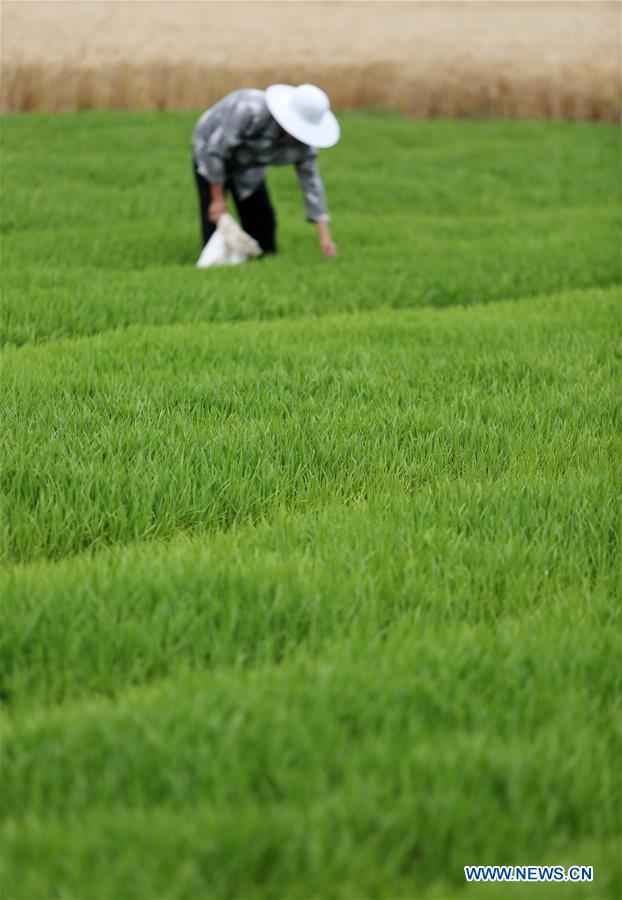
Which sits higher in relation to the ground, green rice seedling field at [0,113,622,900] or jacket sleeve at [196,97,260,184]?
jacket sleeve at [196,97,260,184]

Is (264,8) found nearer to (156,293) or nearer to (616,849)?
(156,293)

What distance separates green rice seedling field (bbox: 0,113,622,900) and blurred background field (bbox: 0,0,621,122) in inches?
473

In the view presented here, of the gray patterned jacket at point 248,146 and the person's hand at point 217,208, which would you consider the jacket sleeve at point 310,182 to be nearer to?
the gray patterned jacket at point 248,146

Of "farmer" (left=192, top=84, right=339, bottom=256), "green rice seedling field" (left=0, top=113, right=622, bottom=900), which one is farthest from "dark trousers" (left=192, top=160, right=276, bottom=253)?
"green rice seedling field" (left=0, top=113, right=622, bottom=900)

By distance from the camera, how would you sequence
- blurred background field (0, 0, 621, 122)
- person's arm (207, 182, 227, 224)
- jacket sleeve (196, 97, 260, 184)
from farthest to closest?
blurred background field (0, 0, 621, 122)
person's arm (207, 182, 227, 224)
jacket sleeve (196, 97, 260, 184)

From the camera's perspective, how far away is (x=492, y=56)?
18766 mm

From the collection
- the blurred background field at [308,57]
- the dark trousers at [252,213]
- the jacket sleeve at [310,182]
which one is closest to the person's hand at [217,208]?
the dark trousers at [252,213]

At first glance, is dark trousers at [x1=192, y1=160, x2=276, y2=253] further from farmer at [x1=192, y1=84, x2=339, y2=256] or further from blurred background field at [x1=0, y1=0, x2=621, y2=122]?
blurred background field at [x1=0, y1=0, x2=621, y2=122]

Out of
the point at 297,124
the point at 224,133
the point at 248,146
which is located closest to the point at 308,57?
the point at 248,146

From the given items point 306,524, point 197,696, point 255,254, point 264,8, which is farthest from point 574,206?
point 264,8

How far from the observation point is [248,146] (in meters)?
6.40

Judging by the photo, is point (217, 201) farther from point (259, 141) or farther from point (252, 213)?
point (252, 213)

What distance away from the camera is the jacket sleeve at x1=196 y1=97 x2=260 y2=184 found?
20.4 feet

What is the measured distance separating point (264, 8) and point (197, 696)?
2158 cm
